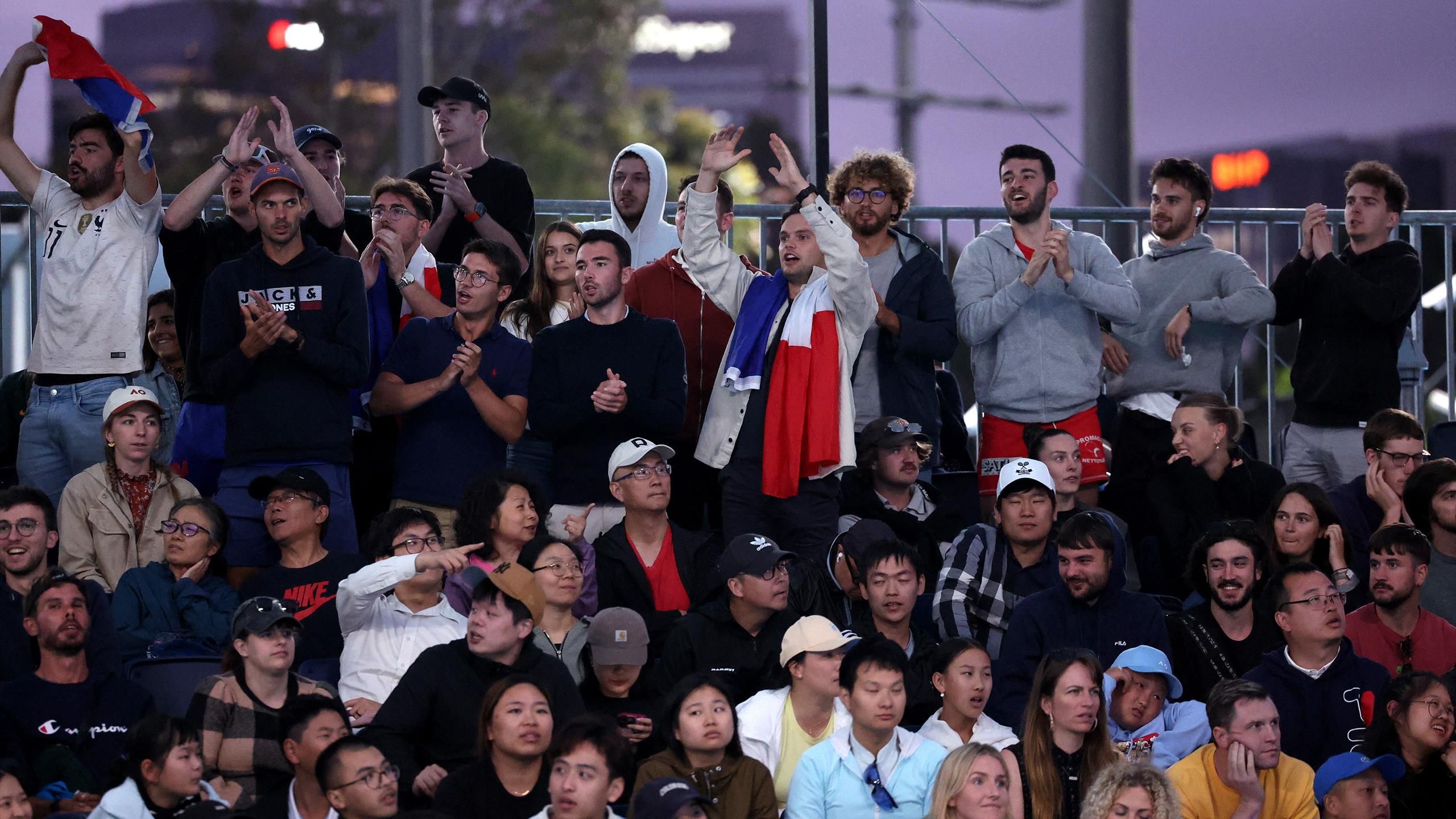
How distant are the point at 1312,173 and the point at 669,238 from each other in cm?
4394

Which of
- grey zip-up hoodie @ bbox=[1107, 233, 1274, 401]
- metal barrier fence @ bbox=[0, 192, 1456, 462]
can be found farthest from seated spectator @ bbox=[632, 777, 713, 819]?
metal barrier fence @ bbox=[0, 192, 1456, 462]

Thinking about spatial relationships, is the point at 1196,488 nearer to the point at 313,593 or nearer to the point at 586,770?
the point at 586,770

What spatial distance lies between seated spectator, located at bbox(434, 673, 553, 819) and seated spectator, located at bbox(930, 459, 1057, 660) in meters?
2.16

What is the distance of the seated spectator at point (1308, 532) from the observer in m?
8.35

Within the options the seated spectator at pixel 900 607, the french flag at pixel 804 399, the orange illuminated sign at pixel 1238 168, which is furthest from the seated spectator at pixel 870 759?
the orange illuminated sign at pixel 1238 168

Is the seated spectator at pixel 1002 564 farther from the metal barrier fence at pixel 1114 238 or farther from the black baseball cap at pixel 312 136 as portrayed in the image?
the black baseball cap at pixel 312 136

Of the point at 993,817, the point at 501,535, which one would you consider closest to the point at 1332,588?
the point at 993,817

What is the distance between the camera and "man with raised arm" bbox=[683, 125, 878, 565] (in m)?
8.33

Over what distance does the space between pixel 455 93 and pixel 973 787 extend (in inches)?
186

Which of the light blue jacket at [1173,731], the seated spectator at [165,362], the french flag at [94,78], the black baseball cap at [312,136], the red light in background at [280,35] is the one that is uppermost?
the red light in background at [280,35]

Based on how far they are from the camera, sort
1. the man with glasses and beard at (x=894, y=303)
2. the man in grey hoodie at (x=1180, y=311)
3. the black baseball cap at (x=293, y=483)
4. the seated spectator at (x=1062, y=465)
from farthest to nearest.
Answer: the man in grey hoodie at (x=1180, y=311), the man with glasses and beard at (x=894, y=303), the seated spectator at (x=1062, y=465), the black baseball cap at (x=293, y=483)

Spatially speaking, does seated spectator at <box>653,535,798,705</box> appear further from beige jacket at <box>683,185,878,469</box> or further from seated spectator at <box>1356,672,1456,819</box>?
seated spectator at <box>1356,672,1456,819</box>

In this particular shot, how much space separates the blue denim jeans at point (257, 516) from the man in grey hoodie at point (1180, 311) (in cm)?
380

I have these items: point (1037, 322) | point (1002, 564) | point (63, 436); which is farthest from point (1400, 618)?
point (63, 436)
